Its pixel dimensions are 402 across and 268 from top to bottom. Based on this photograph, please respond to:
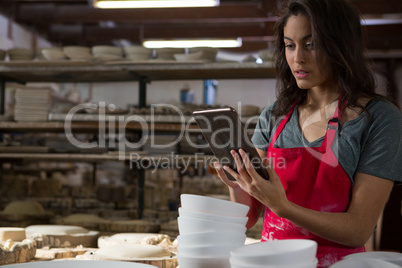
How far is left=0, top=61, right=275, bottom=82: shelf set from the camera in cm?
393

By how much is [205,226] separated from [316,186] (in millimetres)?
483

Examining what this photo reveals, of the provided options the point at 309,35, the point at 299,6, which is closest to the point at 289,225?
the point at 309,35

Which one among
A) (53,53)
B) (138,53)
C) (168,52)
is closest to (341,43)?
(168,52)

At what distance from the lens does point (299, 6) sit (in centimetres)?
154

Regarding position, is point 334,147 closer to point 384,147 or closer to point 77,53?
point 384,147

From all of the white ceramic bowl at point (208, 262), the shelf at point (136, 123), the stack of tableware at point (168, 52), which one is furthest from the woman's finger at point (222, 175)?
the stack of tableware at point (168, 52)

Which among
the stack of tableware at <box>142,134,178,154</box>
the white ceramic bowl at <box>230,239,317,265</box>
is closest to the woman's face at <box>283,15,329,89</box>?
the white ceramic bowl at <box>230,239,317,265</box>

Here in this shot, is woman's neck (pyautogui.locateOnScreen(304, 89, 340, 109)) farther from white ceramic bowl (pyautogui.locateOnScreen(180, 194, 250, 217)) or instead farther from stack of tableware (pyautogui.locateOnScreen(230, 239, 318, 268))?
stack of tableware (pyautogui.locateOnScreen(230, 239, 318, 268))

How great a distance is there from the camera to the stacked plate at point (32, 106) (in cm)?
408

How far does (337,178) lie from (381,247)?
3.23 metres

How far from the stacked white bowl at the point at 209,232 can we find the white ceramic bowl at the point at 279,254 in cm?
15

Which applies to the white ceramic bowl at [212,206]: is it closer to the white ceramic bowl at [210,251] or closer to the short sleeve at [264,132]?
the white ceramic bowl at [210,251]

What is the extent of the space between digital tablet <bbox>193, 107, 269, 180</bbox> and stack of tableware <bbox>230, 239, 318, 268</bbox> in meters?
0.26

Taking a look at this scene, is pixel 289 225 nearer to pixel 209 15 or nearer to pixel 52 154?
pixel 52 154
